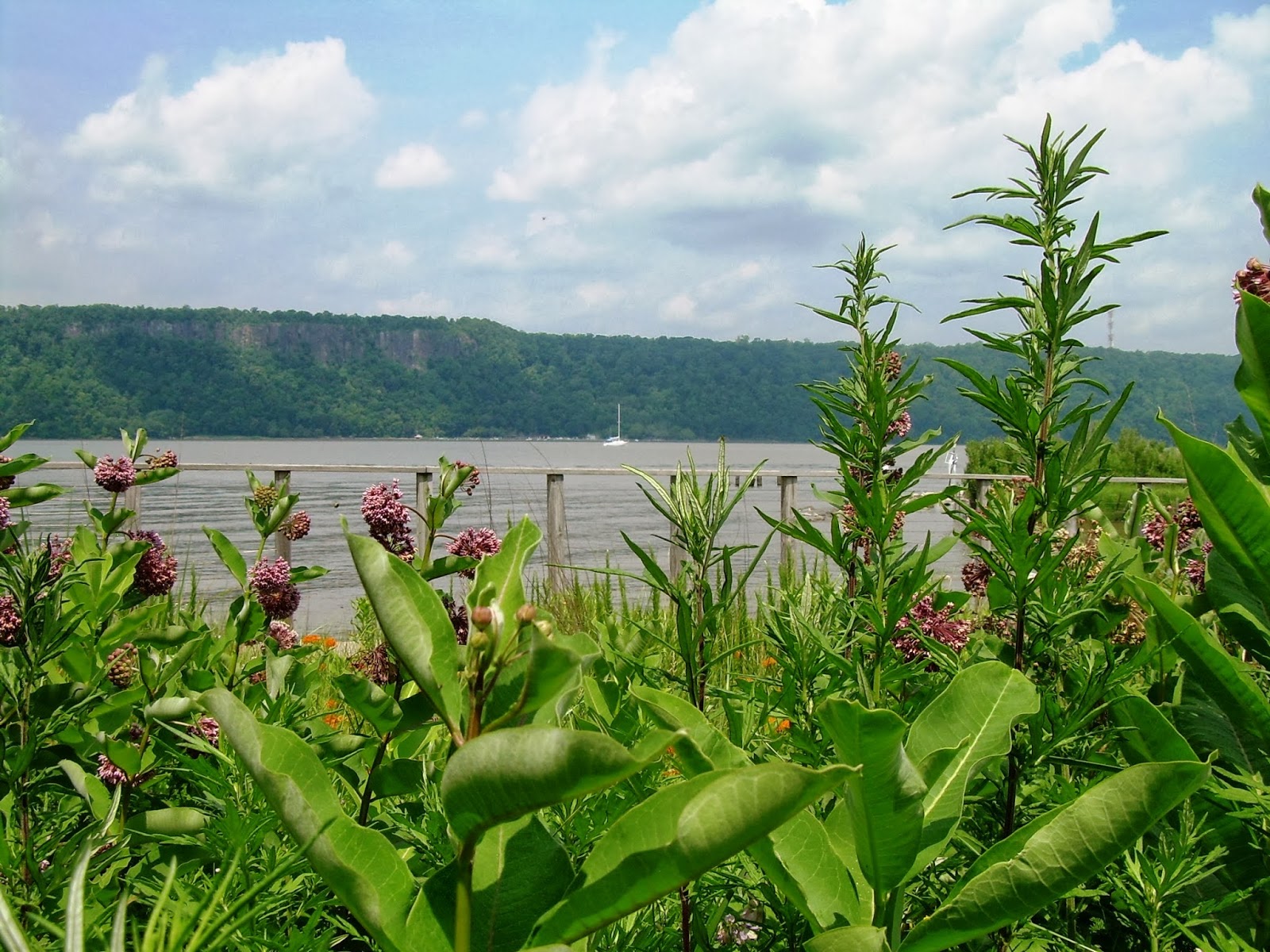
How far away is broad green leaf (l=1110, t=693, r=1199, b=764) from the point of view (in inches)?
39.9

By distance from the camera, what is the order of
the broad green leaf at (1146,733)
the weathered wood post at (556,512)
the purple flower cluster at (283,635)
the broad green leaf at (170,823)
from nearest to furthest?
the broad green leaf at (1146,733) → the broad green leaf at (170,823) → the purple flower cluster at (283,635) → the weathered wood post at (556,512)

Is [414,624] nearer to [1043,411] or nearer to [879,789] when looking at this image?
[879,789]

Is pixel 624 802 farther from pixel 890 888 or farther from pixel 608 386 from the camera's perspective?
pixel 608 386

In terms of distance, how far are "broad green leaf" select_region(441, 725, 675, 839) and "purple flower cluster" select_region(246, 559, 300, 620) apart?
1.73 metres

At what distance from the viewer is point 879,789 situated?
0.67 metres

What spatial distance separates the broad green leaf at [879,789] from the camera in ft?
2.07

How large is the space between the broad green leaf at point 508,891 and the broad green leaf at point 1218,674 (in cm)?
82

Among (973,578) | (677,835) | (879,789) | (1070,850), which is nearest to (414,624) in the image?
(677,835)

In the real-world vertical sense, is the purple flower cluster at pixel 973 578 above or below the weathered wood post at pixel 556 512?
above

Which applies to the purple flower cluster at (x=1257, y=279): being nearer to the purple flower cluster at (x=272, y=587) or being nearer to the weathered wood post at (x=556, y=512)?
the purple flower cluster at (x=272, y=587)

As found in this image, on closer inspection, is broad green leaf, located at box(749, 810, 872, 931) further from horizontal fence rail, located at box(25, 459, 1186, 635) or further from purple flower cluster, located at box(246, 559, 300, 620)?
horizontal fence rail, located at box(25, 459, 1186, 635)

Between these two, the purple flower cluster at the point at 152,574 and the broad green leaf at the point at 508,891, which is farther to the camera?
the purple flower cluster at the point at 152,574

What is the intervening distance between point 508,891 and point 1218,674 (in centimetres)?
92

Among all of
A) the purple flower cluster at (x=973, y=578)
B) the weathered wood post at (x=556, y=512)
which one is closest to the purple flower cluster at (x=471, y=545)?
the purple flower cluster at (x=973, y=578)
